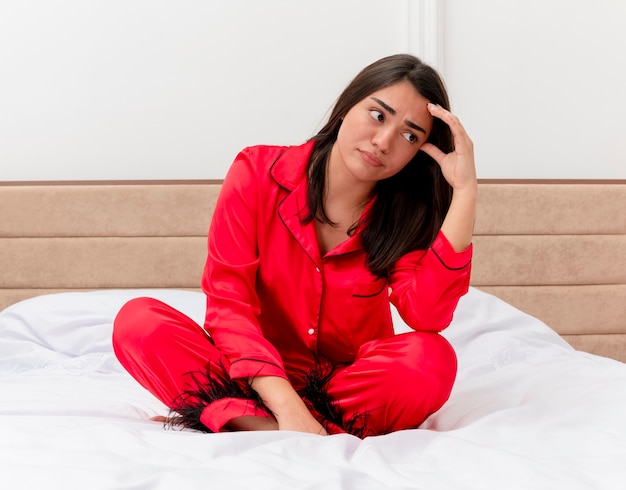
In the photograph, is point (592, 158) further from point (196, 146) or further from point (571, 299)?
point (196, 146)

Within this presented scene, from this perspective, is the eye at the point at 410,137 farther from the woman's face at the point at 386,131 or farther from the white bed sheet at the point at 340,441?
the white bed sheet at the point at 340,441

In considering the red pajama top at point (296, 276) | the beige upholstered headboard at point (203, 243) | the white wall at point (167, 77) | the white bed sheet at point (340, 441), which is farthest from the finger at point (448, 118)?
the white wall at point (167, 77)

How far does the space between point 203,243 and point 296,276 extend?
996 millimetres

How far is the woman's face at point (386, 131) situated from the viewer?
1.57 m

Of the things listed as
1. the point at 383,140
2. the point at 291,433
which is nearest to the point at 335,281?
the point at 383,140

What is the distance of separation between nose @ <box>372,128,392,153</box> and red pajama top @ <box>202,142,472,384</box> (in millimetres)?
211

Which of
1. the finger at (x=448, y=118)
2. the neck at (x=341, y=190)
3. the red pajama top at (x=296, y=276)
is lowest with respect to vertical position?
the red pajama top at (x=296, y=276)

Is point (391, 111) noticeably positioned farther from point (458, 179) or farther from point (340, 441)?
point (340, 441)

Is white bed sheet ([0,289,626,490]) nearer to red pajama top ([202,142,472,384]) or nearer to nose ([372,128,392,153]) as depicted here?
red pajama top ([202,142,472,384])

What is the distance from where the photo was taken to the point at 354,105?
165 centimetres

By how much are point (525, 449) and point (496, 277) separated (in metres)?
1.44

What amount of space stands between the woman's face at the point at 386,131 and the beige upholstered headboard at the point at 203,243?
1.10 meters

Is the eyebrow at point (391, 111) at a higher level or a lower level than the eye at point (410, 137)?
higher

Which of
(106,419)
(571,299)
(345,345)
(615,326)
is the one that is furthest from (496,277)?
(106,419)
